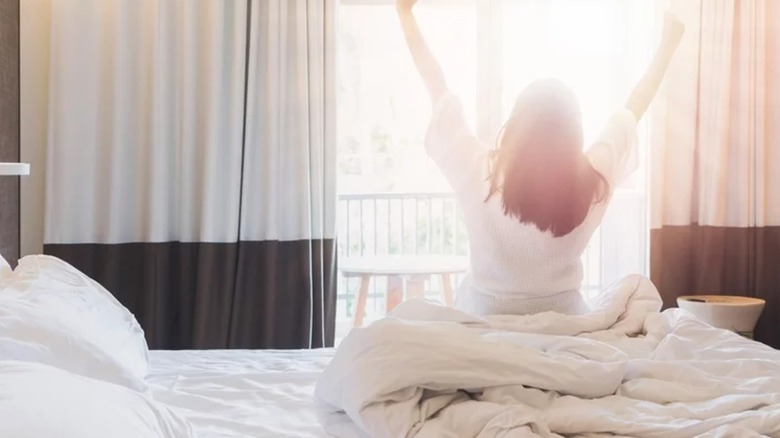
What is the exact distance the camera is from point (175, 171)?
10.9ft

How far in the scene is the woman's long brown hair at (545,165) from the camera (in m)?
2.01

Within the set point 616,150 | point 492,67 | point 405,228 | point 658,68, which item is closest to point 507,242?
point 616,150

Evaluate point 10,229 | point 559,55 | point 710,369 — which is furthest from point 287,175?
point 710,369

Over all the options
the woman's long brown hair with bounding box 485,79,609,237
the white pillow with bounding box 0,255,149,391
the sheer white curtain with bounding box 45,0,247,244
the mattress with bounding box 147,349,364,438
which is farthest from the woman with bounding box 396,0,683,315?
the sheer white curtain with bounding box 45,0,247,244

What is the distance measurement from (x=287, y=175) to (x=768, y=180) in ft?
7.16

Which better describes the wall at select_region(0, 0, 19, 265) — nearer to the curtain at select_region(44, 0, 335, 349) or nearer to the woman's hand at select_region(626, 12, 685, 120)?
the curtain at select_region(44, 0, 335, 349)

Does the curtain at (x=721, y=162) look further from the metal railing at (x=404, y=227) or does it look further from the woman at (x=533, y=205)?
the woman at (x=533, y=205)

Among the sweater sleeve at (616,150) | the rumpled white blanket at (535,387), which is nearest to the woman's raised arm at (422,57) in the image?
the sweater sleeve at (616,150)

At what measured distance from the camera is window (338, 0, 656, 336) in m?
3.59

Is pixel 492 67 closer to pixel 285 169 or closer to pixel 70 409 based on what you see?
pixel 285 169

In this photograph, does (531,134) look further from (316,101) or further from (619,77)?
(619,77)

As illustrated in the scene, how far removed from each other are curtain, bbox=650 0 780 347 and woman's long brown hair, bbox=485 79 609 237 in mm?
1658

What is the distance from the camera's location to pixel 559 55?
12.1 ft

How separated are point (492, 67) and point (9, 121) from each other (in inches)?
79.7
